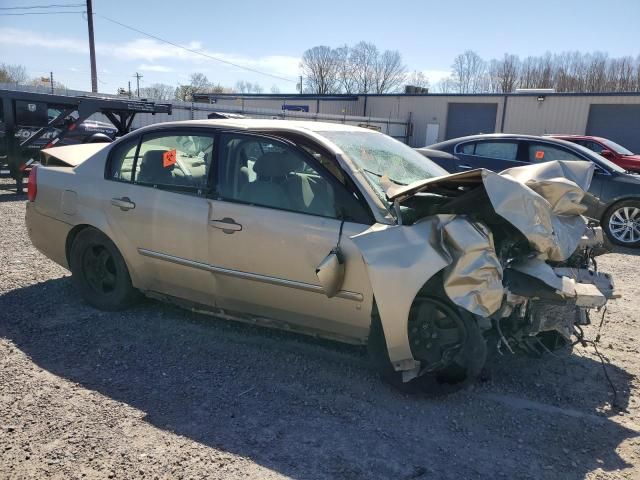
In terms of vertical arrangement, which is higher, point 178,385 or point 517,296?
point 517,296

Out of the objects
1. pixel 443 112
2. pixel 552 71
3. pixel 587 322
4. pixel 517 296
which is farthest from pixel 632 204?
pixel 552 71

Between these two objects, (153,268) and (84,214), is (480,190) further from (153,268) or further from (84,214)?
(84,214)

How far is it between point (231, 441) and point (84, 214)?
252cm

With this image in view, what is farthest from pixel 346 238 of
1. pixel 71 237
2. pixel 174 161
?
pixel 71 237

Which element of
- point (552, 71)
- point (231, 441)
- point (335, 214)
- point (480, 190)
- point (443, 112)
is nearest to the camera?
point (231, 441)

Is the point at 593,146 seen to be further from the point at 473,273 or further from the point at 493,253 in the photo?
the point at 473,273

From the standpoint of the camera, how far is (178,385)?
336 centimetres

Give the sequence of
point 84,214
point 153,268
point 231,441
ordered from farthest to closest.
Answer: point 84,214 → point 153,268 → point 231,441

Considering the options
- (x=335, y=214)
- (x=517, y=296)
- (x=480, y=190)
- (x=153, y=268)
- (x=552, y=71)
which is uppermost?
(x=552, y=71)

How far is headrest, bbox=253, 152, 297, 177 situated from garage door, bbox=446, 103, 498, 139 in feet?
93.1

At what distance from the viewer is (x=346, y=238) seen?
127 inches

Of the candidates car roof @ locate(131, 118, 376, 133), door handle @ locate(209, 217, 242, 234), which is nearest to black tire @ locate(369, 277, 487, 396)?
door handle @ locate(209, 217, 242, 234)

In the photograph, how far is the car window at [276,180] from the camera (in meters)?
3.37

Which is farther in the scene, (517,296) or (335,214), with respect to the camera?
(335,214)
